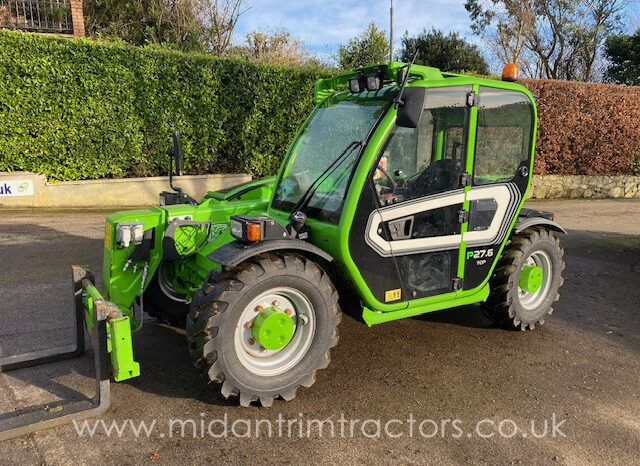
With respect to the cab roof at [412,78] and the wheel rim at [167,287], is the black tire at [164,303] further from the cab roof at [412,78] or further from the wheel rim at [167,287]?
the cab roof at [412,78]

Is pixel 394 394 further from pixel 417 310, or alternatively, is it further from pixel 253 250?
pixel 253 250

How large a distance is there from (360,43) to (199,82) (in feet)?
58.8

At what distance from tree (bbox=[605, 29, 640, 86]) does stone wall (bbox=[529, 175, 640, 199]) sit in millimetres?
10303

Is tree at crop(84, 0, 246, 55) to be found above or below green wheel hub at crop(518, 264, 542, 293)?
above

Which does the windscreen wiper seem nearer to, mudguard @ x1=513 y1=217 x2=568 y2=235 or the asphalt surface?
the asphalt surface

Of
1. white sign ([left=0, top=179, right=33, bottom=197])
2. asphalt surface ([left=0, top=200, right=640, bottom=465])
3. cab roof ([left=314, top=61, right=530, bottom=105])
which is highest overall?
cab roof ([left=314, top=61, right=530, bottom=105])

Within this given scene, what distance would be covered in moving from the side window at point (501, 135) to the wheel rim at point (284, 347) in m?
1.70

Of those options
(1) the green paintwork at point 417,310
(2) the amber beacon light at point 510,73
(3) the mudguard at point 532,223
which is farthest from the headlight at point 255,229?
(2) the amber beacon light at point 510,73

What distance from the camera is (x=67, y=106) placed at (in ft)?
31.3

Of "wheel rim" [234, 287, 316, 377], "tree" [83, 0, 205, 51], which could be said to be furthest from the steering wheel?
"tree" [83, 0, 205, 51]

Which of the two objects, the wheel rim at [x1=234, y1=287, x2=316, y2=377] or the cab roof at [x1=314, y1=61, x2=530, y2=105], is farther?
the cab roof at [x1=314, y1=61, x2=530, y2=105]

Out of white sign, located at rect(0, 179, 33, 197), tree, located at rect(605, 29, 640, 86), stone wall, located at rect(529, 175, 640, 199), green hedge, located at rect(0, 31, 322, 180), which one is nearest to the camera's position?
green hedge, located at rect(0, 31, 322, 180)

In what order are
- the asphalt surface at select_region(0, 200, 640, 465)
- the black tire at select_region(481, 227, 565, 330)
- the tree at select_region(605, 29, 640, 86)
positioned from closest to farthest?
the asphalt surface at select_region(0, 200, 640, 465) < the black tire at select_region(481, 227, 565, 330) < the tree at select_region(605, 29, 640, 86)

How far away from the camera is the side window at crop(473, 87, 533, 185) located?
12.9 feet
